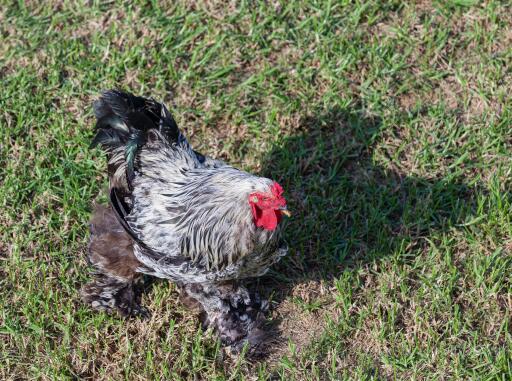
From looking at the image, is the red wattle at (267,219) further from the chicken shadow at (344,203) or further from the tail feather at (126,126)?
the chicken shadow at (344,203)

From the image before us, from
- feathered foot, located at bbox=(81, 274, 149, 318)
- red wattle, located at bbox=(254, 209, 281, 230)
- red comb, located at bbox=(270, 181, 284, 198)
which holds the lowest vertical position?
feathered foot, located at bbox=(81, 274, 149, 318)

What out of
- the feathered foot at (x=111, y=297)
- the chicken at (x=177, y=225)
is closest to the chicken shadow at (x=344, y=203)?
the chicken at (x=177, y=225)

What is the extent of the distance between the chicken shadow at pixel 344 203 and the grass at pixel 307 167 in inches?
0.6

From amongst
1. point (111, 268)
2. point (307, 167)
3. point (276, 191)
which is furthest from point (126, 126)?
point (307, 167)

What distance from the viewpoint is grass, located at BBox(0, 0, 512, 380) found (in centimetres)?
471

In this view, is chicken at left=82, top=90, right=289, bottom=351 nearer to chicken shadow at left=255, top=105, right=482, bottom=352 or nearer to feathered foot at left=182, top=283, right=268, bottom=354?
feathered foot at left=182, top=283, right=268, bottom=354

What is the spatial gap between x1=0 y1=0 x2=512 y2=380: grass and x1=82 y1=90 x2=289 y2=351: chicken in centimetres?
20

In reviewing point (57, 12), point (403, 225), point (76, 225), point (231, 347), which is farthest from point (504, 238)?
point (57, 12)

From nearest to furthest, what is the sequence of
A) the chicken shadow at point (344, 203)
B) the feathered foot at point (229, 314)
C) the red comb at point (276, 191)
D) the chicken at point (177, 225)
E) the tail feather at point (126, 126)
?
the red comb at point (276, 191) → the chicken at point (177, 225) → the tail feather at point (126, 126) → the feathered foot at point (229, 314) → the chicken shadow at point (344, 203)

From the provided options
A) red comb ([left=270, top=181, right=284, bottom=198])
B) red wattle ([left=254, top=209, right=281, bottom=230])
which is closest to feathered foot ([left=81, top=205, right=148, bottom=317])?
red wattle ([left=254, top=209, right=281, bottom=230])

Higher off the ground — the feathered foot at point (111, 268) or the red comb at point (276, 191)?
the red comb at point (276, 191)

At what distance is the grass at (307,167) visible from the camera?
4.71 metres

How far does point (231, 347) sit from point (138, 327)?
610 millimetres

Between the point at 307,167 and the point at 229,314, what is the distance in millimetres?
1391
